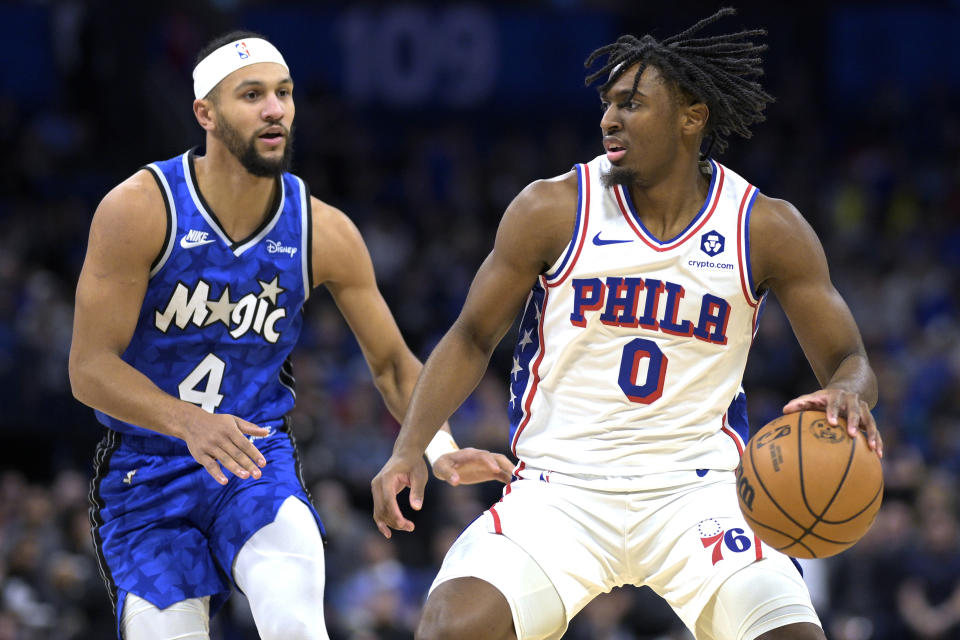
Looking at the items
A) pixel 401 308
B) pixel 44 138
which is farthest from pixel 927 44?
pixel 44 138

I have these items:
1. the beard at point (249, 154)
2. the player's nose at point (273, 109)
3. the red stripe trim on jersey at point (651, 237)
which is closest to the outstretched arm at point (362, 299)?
the beard at point (249, 154)

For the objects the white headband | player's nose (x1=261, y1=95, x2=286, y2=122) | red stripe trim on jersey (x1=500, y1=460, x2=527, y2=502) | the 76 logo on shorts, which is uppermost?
the white headband

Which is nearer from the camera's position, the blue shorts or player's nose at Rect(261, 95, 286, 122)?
the blue shorts

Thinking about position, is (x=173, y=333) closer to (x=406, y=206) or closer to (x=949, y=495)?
(x=949, y=495)

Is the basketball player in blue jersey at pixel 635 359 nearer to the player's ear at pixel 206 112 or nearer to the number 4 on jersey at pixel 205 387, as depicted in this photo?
the number 4 on jersey at pixel 205 387

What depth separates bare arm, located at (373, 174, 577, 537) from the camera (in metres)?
4.63

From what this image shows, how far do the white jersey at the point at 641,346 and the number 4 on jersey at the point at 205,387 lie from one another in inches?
47.6

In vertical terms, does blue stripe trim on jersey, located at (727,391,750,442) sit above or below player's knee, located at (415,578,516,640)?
above

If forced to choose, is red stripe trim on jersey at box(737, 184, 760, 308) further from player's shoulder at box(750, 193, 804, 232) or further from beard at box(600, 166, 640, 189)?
beard at box(600, 166, 640, 189)

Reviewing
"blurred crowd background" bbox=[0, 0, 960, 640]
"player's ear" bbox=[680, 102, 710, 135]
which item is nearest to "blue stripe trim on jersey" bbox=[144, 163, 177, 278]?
"player's ear" bbox=[680, 102, 710, 135]

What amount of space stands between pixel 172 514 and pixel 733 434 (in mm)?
2030

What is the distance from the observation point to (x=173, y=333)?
4973mm

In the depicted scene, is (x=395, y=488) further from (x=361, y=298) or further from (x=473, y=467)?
(x=361, y=298)

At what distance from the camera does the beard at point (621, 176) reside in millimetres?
4699
